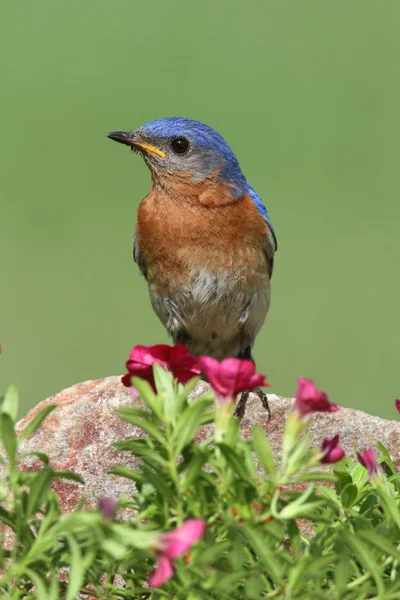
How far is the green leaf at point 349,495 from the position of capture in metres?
2.12

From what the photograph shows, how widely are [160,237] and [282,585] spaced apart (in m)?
3.77

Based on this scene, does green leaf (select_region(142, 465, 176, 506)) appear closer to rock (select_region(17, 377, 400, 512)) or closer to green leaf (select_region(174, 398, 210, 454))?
green leaf (select_region(174, 398, 210, 454))

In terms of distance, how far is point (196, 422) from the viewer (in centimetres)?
169

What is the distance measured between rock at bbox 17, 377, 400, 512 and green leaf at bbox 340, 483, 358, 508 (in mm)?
1043

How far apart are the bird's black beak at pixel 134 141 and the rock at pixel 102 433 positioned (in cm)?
200

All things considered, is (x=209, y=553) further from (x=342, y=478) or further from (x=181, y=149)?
(x=181, y=149)

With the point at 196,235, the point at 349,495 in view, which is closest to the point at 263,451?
the point at 349,495

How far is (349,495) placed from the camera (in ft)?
7.06

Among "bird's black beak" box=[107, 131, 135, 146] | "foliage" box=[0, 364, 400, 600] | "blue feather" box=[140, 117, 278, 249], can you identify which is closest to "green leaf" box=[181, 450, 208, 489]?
"foliage" box=[0, 364, 400, 600]

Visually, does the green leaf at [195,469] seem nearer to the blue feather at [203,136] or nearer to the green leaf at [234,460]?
the green leaf at [234,460]

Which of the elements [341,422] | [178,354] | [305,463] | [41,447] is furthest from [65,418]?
[305,463]

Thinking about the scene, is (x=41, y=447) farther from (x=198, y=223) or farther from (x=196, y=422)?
(x=198, y=223)

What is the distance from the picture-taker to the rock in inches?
121

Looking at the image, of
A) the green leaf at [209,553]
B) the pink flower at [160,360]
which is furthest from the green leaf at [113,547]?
the pink flower at [160,360]
